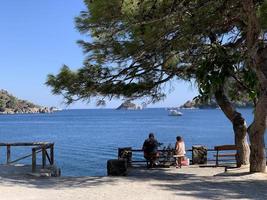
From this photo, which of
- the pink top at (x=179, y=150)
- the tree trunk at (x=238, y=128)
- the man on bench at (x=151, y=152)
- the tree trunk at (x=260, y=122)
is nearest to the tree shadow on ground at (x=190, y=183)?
the tree trunk at (x=260, y=122)

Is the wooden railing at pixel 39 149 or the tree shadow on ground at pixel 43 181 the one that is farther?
the wooden railing at pixel 39 149

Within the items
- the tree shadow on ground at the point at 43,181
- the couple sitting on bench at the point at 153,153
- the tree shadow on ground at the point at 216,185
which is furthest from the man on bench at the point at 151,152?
the tree shadow on ground at the point at 43,181

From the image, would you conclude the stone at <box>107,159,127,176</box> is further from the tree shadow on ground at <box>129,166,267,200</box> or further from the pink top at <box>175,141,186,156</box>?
the pink top at <box>175,141,186,156</box>

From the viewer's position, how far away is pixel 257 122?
533 inches

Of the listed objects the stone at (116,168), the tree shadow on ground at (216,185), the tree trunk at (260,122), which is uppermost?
the tree trunk at (260,122)

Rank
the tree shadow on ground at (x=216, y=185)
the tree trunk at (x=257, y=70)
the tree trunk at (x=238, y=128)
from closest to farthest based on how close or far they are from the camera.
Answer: the tree shadow on ground at (x=216, y=185) < the tree trunk at (x=257, y=70) < the tree trunk at (x=238, y=128)

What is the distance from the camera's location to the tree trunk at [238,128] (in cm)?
1616

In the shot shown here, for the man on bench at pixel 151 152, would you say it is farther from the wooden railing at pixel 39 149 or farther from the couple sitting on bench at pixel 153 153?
the wooden railing at pixel 39 149

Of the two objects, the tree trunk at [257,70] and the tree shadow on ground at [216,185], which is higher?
the tree trunk at [257,70]

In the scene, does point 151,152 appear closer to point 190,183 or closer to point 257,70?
point 190,183

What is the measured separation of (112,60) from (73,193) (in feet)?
17.4

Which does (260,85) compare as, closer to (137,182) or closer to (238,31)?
(238,31)

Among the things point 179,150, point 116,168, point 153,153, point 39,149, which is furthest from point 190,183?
point 39,149

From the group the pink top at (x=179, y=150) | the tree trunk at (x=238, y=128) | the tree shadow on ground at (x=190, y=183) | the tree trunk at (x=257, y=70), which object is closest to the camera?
the tree shadow on ground at (x=190, y=183)
